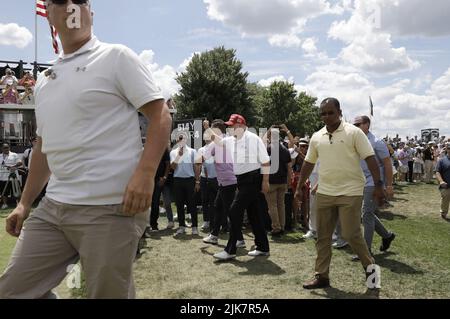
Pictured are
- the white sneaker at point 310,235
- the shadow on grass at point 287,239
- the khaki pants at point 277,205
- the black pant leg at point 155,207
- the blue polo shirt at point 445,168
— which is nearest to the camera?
the shadow on grass at point 287,239

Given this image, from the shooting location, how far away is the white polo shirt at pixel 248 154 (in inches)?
257

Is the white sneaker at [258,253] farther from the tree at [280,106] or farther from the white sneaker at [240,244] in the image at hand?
the tree at [280,106]

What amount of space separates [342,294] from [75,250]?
11.6ft

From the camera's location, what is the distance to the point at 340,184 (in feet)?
16.4

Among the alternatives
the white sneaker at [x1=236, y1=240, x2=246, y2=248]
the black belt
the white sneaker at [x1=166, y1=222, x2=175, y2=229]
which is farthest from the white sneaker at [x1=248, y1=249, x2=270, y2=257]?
the white sneaker at [x1=166, y1=222, x2=175, y2=229]

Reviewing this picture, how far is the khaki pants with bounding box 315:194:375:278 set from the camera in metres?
4.92

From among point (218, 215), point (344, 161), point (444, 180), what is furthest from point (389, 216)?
point (344, 161)

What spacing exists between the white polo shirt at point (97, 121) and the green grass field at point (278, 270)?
2838 mm

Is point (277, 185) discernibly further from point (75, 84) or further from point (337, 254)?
point (75, 84)

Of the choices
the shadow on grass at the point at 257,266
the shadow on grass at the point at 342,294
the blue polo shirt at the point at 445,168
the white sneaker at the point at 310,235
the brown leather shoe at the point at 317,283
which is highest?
the blue polo shirt at the point at 445,168

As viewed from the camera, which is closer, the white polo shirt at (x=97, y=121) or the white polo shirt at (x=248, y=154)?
the white polo shirt at (x=97, y=121)

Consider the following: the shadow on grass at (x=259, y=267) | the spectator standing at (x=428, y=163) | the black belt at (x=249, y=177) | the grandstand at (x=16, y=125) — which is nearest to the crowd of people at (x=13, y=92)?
the grandstand at (x=16, y=125)

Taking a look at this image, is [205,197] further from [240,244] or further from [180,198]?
[240,244]
